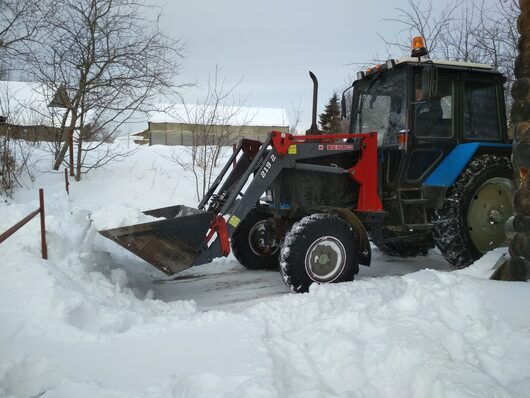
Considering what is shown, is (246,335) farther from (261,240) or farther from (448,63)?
(448,63)

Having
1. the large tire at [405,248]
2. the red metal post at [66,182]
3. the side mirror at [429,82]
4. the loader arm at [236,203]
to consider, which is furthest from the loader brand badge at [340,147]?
the red metal post at [66,182]

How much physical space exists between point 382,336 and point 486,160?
9.74 feet

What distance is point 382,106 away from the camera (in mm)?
5414

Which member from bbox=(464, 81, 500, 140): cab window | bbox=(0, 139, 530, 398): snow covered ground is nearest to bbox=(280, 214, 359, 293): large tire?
bbox=(0, 139, 530, 398): snow covered ground

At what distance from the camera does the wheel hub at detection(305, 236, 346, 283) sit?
453 centimetres

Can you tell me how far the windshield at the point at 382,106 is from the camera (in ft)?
16.8

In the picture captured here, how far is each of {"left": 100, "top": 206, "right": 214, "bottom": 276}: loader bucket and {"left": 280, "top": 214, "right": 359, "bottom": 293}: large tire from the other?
2.85ft

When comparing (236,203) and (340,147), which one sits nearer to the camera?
(236,203)

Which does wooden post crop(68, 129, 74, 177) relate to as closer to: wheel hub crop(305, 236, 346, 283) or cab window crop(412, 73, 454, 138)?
wheel hub crop(305, 236, 346, 283)

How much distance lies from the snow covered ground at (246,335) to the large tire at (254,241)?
1.10m

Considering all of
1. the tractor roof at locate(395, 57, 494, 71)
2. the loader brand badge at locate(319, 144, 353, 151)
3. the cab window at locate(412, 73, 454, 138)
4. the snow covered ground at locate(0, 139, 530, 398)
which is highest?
the tractor roof at locate(395, 57, 494, 71)

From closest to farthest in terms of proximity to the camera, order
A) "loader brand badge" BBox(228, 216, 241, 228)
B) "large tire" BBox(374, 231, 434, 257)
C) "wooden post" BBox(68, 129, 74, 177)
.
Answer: "loader brand badge" BBox(228, 216, 241, 228) < "large tire" BBox(374, 231, 434, 257) < "wooden post" BBox(68, 129, 74, 177)

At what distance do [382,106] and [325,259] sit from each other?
2080 millimetres

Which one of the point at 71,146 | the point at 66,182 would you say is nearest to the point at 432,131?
the point at 66,182
